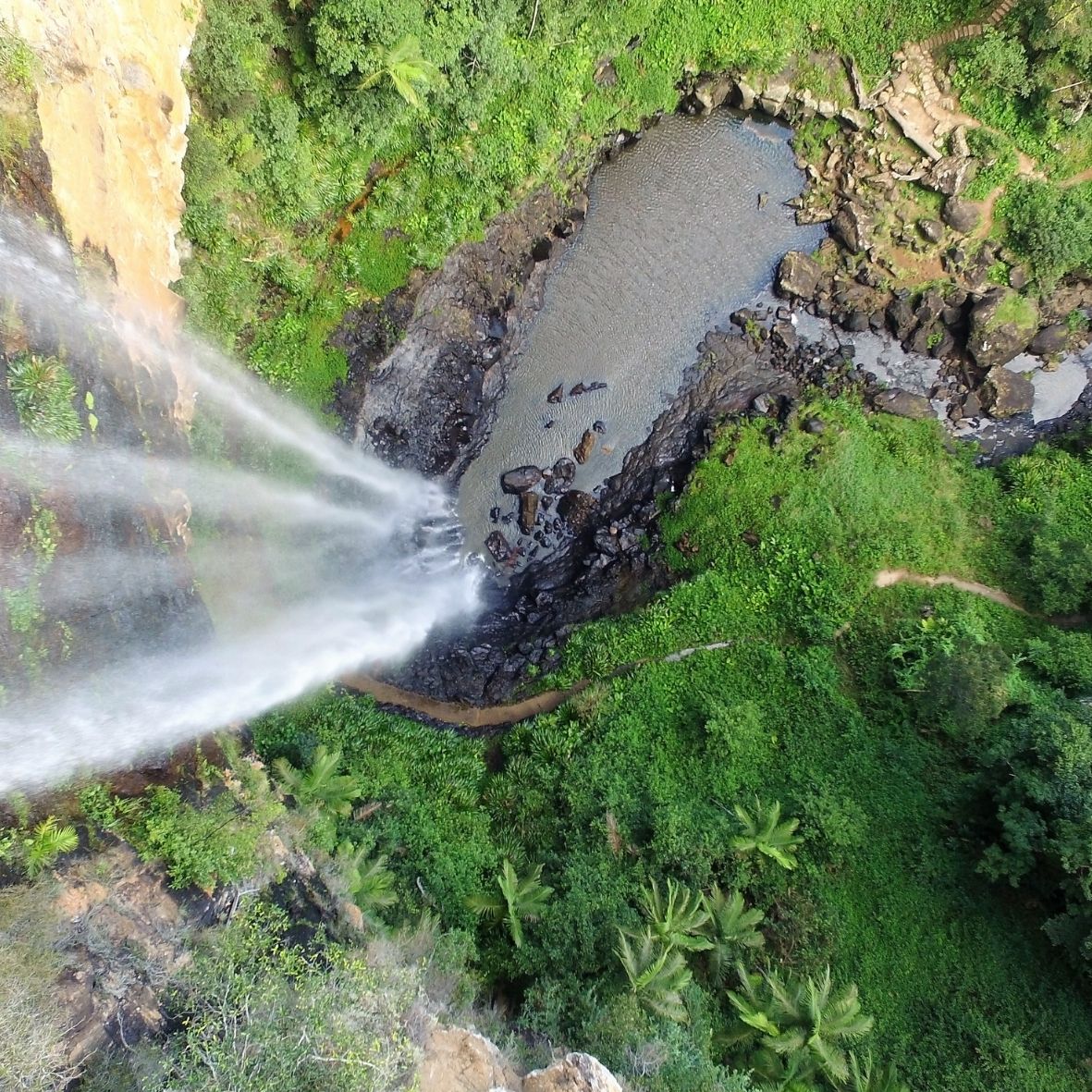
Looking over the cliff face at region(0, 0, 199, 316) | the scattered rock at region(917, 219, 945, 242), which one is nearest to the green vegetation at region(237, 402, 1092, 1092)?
the scattered rock at region(917, 219, 945, 242)

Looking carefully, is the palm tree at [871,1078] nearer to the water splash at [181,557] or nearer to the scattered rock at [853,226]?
the water splash at [181,557]

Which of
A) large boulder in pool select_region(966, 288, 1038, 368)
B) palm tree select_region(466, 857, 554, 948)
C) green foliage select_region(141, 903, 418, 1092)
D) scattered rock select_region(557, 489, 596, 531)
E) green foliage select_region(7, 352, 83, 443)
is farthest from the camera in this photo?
scattered rock select_region(557, 489, 596, 531)

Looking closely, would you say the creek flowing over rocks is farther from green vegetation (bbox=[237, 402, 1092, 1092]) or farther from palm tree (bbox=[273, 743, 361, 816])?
palm tree (bbox=[273, 743, 361, 816])

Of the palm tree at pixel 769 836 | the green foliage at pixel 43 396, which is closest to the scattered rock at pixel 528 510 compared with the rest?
the palm tree at pixel 769 836

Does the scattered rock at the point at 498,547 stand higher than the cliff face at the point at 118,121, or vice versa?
the cliff face at the point at 118,121

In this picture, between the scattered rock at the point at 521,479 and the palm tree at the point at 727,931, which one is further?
the scattered rock at the point at 521,479
